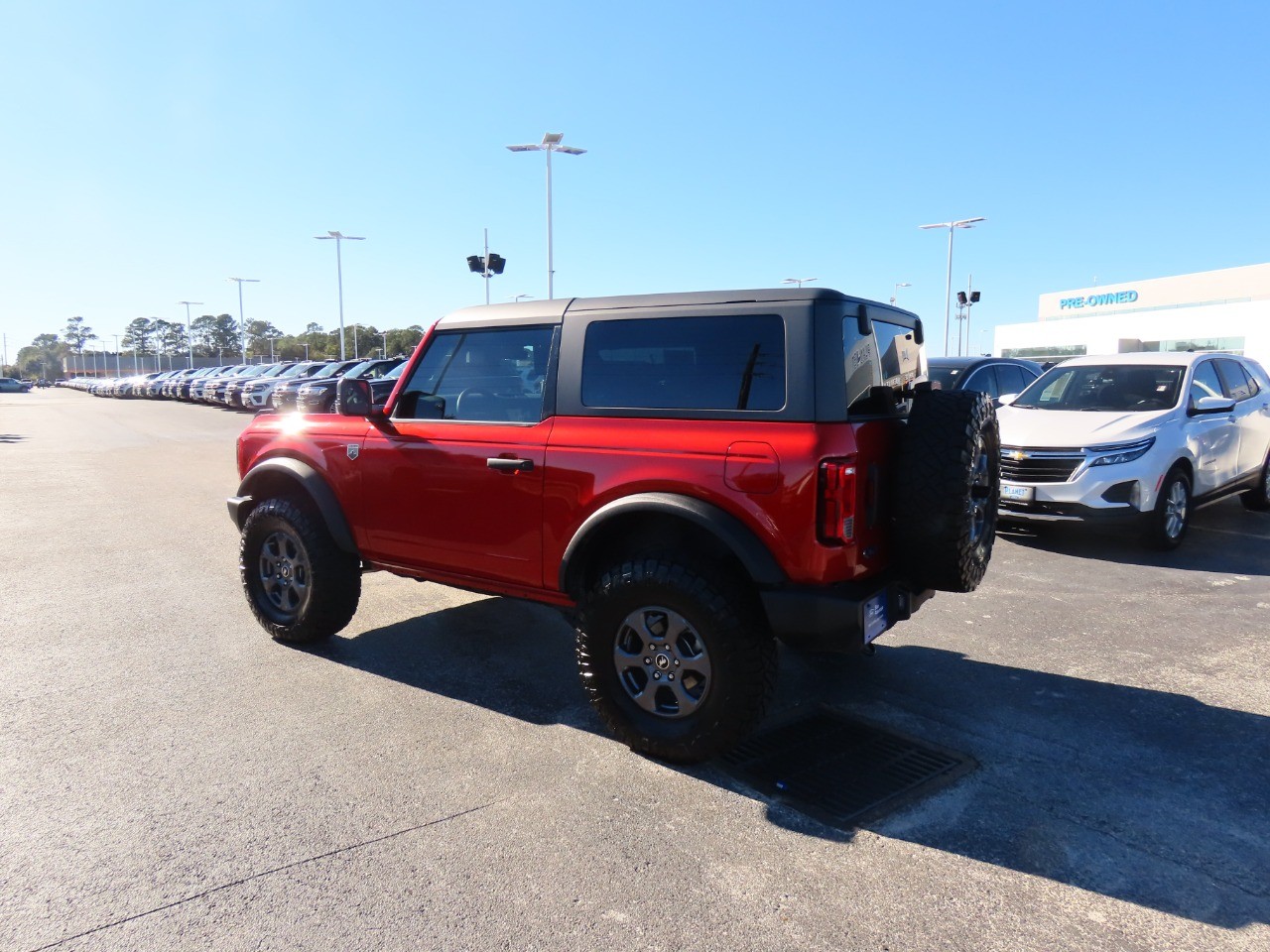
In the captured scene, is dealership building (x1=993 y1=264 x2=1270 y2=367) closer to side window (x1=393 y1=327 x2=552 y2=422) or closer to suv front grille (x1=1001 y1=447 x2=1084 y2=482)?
suv front grille (x1=1001 y1=447 x2=1084 y2=482)

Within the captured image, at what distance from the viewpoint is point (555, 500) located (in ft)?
12.4

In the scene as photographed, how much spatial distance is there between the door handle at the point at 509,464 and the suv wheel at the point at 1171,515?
5.74 m

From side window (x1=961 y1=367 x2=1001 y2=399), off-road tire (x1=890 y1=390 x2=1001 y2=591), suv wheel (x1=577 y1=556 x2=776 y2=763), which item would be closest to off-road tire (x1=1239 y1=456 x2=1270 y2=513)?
side window (x1=961 y1=367 x2=1001 y2=399)

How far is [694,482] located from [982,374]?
8585 millimetres

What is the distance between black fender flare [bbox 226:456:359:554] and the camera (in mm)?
4711

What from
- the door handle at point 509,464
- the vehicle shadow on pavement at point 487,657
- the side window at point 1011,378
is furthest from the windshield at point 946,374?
the door handle at point 509,464

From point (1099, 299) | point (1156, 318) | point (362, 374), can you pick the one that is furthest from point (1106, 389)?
point (1099, 299)

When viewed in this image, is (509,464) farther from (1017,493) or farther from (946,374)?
(946,374)

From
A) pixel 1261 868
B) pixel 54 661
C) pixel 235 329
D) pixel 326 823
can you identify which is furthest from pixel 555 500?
pixel 235 329

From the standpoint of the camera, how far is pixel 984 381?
10.7 m

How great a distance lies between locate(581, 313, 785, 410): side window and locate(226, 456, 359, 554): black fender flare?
5.80 feet

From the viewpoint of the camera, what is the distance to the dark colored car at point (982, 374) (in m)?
10.5

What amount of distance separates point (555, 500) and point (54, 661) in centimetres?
318

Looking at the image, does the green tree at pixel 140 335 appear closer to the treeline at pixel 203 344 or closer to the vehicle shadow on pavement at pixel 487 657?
the treeline at pixel 203 344
